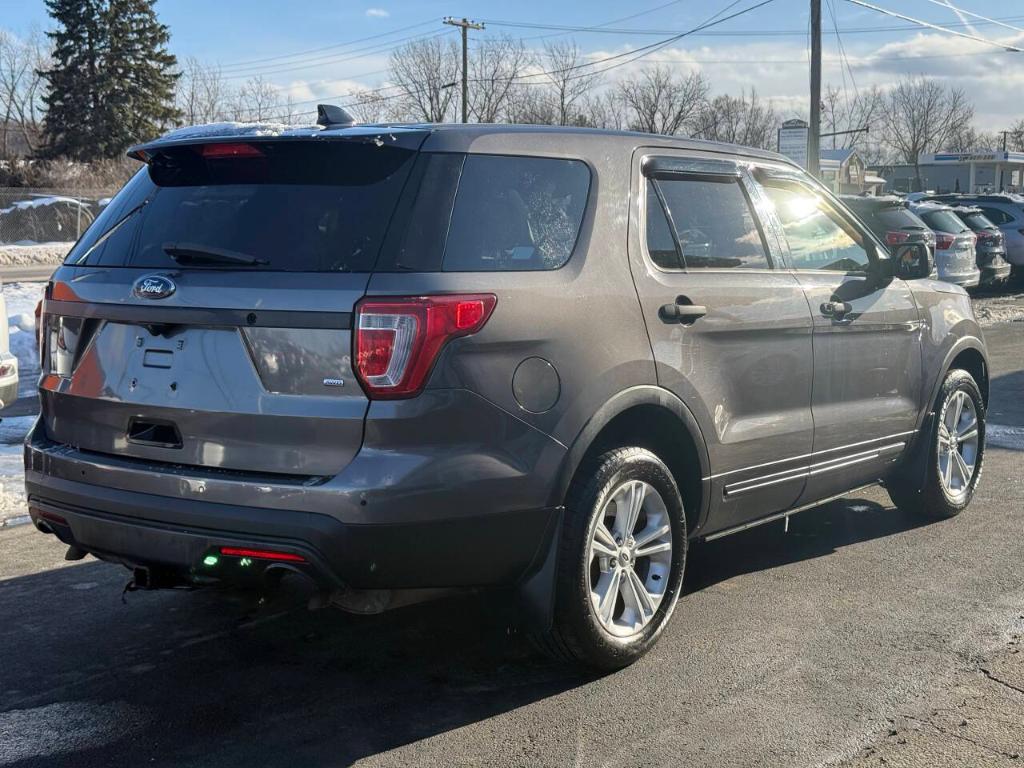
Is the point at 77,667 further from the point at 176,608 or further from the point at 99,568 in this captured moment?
the point at 99,568

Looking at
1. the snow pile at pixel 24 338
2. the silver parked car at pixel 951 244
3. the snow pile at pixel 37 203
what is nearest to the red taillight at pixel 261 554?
the snow pile at pixel 24 338

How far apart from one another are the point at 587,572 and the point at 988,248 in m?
19.8

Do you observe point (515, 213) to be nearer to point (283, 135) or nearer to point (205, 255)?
point (283, 135)

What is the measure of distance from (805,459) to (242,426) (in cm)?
253

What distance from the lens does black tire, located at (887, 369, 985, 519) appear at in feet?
19.2

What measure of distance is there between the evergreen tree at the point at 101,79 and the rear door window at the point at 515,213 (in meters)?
55.3

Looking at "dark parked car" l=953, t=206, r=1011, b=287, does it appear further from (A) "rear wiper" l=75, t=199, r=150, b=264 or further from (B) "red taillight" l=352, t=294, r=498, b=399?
(B) "red taillight" l=352, t=294, r=498, b=399

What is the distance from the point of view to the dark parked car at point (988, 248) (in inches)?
842

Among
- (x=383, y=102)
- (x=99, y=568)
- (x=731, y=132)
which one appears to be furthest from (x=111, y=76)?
(x=99, y=568)

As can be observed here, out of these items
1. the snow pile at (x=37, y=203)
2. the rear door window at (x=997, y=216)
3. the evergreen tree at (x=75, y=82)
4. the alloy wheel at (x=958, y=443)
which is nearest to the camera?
the alloy wheel at (x=958, y=443)

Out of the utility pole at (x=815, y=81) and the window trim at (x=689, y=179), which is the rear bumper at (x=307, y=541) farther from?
the utility pole at (x=815, y=81)

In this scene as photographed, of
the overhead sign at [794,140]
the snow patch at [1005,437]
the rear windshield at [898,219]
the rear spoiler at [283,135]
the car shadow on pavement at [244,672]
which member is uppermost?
the overhead sign at [794,140]

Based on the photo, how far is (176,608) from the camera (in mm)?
4781

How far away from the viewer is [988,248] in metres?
21.4
